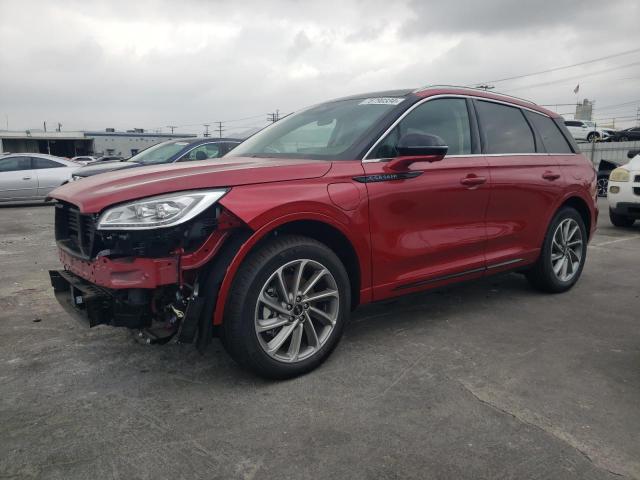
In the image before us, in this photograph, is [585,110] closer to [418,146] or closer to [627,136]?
[627,136]

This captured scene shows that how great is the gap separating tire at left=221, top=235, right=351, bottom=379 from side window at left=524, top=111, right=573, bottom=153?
2696 mm

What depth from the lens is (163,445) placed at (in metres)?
2.35

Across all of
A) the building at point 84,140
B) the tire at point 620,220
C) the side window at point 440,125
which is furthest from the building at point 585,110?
the side window at point 440,125

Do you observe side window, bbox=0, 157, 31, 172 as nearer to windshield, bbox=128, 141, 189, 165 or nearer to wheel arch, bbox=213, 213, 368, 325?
windshield, bbox=128, 141, 189, 165

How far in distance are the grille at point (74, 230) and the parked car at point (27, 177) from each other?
412 inches

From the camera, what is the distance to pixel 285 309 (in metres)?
2.92

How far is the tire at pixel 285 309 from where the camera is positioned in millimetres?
2725

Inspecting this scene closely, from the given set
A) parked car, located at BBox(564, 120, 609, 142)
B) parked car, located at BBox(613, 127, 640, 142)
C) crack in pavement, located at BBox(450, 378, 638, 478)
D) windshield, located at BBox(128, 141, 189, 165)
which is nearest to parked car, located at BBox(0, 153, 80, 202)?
windshield, located at BBox(128, 141, 189, 165)

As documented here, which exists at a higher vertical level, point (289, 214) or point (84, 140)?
point (84, 140)

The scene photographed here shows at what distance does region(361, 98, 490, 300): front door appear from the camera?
3.30 metres

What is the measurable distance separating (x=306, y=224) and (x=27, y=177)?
11.8 meters

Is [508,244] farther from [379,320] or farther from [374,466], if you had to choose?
[374,466]

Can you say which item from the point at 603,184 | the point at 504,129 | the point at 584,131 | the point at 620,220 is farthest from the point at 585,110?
the point at 504,129

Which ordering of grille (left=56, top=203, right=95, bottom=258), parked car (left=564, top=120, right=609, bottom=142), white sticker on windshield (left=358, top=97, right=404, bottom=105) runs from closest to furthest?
grille (left=56, top=203, right=95, bottom=258)
white sticker on windshield (left=358, top=97, right=404, bottom=105)
parked car (left=564, top=120, right=609, bottom=142)
